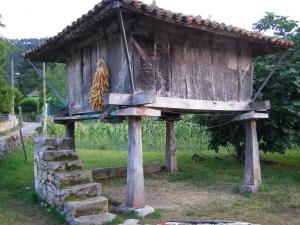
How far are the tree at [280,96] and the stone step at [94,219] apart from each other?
396 cm

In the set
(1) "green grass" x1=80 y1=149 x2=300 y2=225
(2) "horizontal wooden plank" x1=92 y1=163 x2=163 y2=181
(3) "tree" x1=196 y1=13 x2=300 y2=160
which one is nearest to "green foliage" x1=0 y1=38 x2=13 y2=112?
(1) "green grass" x1=80 y1=149 x2=300 y2=225

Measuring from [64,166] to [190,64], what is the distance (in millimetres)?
3314

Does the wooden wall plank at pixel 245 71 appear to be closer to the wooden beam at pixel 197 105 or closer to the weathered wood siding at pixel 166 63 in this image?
the weathered wood siding at pixel 166 63

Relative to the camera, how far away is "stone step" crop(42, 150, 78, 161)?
814cm

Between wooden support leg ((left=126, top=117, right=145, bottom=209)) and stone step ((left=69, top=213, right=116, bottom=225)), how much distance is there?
1.63ft

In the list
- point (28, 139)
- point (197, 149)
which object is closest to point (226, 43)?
point (197, 149)

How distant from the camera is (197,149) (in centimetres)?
1842

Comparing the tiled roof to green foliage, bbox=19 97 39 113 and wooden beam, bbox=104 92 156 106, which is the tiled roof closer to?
wooden beam, bbox=104 92 156 106

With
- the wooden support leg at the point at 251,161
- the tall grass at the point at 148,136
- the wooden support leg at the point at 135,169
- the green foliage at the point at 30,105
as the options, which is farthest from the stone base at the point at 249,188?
the green foliage at the point at 30,105

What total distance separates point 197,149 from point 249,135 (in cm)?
951

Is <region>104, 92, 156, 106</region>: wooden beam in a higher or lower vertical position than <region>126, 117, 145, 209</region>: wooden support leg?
higher

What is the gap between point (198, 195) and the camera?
8820 mm

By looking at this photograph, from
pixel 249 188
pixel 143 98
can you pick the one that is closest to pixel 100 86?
pixel 143 98

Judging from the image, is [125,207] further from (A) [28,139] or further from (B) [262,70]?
(A) [28,139]
